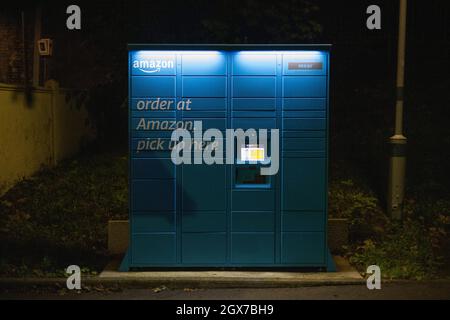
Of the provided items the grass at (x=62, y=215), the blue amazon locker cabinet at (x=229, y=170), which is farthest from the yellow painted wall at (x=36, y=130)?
the blue amazon locker cabinet at (x=229, y=170)

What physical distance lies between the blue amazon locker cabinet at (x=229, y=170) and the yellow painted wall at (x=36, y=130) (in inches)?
159

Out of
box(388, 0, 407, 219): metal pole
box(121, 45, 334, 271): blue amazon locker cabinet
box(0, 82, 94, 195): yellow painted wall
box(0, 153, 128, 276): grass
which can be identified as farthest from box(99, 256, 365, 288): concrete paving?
box(0, 82, 94, 195): yellow painted wall

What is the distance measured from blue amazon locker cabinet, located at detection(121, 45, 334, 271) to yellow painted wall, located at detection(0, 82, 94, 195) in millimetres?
4036

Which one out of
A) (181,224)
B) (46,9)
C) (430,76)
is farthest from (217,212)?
(46,9)

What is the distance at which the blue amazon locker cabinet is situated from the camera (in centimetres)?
717

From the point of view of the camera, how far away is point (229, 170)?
7.32m

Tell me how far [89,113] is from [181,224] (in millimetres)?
6534

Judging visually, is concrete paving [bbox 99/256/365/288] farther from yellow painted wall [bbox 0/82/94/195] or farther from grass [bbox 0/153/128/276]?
yellow painted wall [bbox 0/82/94/195]

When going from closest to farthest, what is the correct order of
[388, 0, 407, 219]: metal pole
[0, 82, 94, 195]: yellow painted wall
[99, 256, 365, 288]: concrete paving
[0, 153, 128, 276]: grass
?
[99, 256, 365, 288]: concrete paving
[0, 153, 128, 276]: grass
[388, 0, 407, 219]: metal pole
[0, 82, 94, 195]: yellow painted wall

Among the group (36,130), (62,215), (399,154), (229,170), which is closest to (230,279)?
(229,170)

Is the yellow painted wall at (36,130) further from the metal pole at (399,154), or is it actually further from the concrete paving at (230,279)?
the metal pole at (399,154)

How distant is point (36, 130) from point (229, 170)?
5.30 metres

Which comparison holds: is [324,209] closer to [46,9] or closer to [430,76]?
[430,76]

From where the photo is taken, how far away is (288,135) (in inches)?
287
